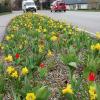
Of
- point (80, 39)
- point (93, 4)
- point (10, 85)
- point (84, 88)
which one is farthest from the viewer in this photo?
point (93, 4)

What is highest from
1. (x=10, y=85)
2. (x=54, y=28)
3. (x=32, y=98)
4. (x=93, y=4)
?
(x=32, y=98)

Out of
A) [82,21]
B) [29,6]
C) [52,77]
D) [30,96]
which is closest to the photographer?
[30,96]

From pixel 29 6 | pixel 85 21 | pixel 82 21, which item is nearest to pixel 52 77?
pixel 85 21

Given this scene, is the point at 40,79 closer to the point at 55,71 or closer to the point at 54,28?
the point at 55,71

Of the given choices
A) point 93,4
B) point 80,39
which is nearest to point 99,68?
point 80,39

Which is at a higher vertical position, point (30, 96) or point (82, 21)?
point (30, 96)

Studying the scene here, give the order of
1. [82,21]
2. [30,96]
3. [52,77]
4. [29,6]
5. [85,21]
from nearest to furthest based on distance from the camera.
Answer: [30,96]
[52,77]
[85,21]
[82,21]
[29,6]

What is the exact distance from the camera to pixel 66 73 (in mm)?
5160

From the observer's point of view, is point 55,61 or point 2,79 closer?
point 2,79

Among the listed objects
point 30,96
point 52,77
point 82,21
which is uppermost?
point 30,96

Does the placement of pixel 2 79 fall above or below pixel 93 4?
above

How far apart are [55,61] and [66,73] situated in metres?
0.88

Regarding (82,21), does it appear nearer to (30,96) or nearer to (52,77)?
(52,77)

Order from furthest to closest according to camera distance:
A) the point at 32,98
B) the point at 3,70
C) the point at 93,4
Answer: the point at 93,4
the point at 3,70
the point at 32,98
